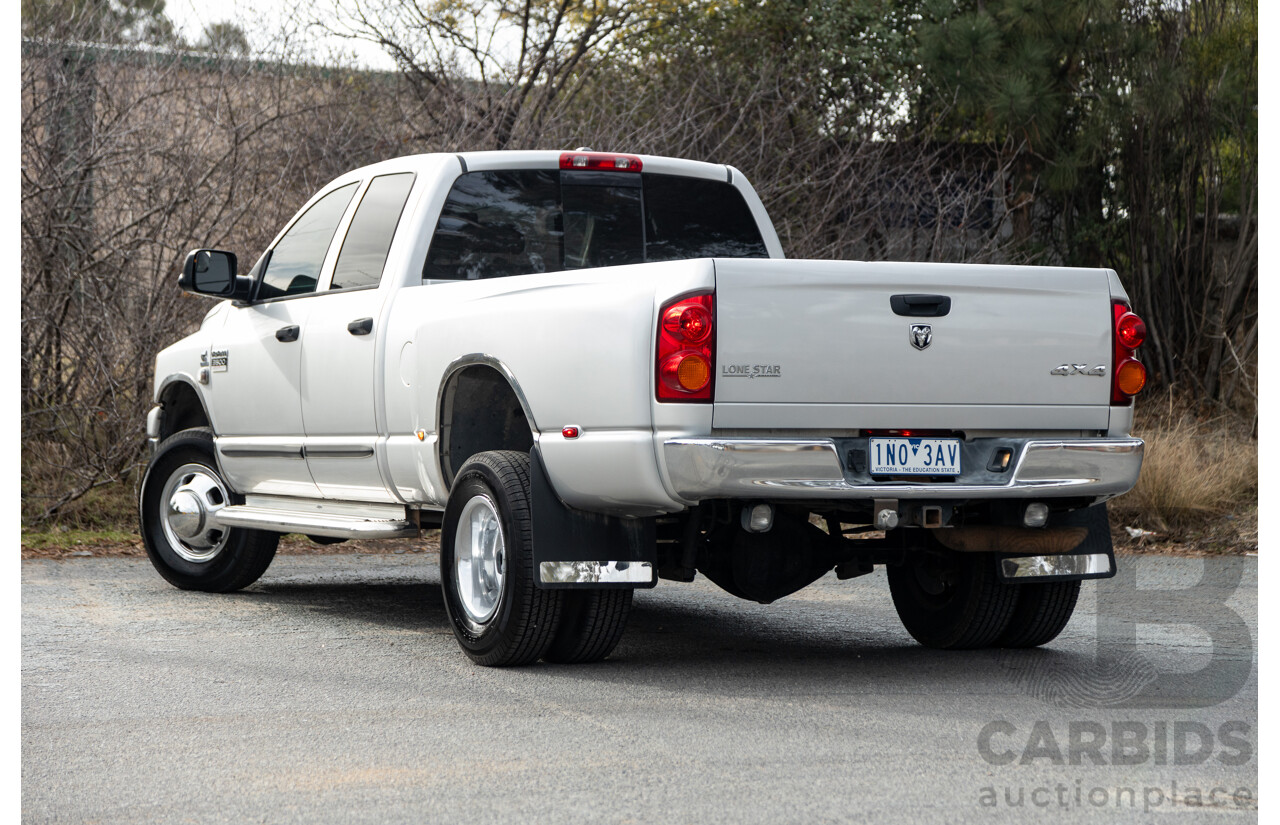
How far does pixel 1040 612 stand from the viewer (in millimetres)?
6504

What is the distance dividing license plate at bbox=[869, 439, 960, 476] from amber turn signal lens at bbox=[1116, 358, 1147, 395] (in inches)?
31.2

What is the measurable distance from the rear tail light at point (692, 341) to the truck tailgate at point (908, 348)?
4 cm

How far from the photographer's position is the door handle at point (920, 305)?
5.57 m

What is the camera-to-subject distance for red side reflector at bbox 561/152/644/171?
7234 millimetres

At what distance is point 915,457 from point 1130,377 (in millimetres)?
1037

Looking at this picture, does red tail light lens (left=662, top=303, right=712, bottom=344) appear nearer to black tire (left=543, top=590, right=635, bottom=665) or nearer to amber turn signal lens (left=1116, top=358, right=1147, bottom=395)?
black tire (left=543, top=590, right=635, bottom=665)

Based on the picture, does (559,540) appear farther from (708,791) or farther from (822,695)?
(708,791)

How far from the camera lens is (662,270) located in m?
5.40

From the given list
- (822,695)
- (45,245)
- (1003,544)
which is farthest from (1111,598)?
(45,245)

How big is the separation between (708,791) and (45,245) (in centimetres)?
885

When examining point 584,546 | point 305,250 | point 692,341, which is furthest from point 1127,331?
point 305,250

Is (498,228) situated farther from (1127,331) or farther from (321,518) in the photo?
(1127,331)

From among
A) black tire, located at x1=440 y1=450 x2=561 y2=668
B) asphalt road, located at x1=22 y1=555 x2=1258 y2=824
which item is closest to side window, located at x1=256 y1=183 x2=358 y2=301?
asphalt road, located at x1=22 y1=555 x2=1258 y2=824

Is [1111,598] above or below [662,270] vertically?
Answer: below
